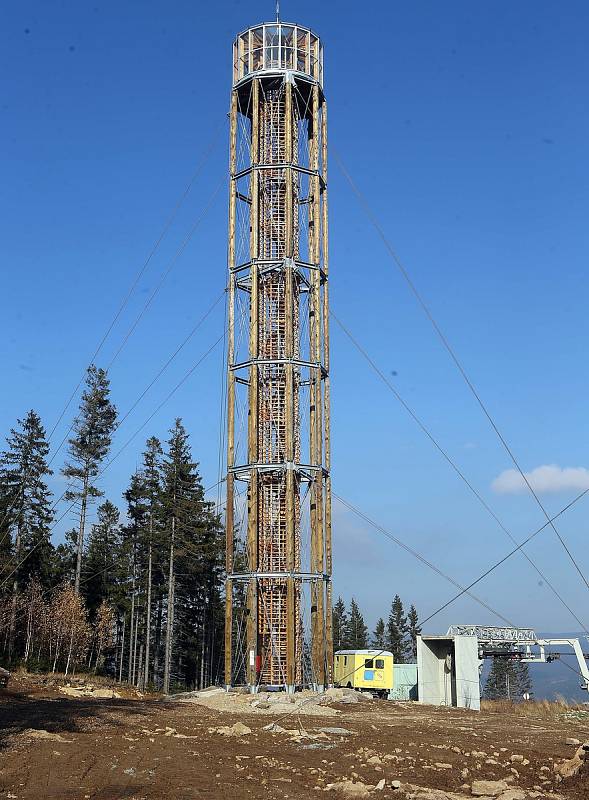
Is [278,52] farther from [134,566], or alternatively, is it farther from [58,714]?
[134,566]

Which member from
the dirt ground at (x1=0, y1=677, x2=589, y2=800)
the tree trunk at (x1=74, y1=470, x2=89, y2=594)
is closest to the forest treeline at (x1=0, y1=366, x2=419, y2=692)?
the tree trunk at (x1=74, y1=470, x2=89, y2=594)

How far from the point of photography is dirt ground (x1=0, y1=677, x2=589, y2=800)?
39.1ft

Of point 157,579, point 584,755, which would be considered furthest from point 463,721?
point 157,579

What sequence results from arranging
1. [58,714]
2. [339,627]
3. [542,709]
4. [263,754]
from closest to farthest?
[263,754] < [58,714] < [542,709] < [339,627]

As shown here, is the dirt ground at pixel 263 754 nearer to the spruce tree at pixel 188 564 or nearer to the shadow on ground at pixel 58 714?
the shadow on ground at pixel 58 714

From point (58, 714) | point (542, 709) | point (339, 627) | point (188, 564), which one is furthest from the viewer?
point (339, 627)

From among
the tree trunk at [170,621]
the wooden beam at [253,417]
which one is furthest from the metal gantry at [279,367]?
the tree trunk at [170,621]

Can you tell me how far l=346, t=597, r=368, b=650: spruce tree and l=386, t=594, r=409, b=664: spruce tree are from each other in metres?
2.88

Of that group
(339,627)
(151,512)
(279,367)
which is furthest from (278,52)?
(339,627)

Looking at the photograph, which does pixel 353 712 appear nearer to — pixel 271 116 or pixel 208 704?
pixel 208 704

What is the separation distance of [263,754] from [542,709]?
1676 centimetres

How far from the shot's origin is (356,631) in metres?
90.9

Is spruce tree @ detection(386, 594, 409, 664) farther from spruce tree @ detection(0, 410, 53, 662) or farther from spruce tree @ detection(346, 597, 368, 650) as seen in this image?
spruce tree @ detection(0, 410, 53, 662)

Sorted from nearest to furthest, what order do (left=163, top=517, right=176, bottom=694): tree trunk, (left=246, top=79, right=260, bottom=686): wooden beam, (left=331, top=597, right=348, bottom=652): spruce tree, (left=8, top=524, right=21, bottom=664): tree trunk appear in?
1. (left=246, top=79, right=260, bottom=686): wooden beam
2. (left=8, top=524, right=21, bottom=664): tree trunk
3. (left=163, top=517, right=176, bottom=694): tree trunk
4. (left=331, top=597, right=348, bottom=652): spruce tree
